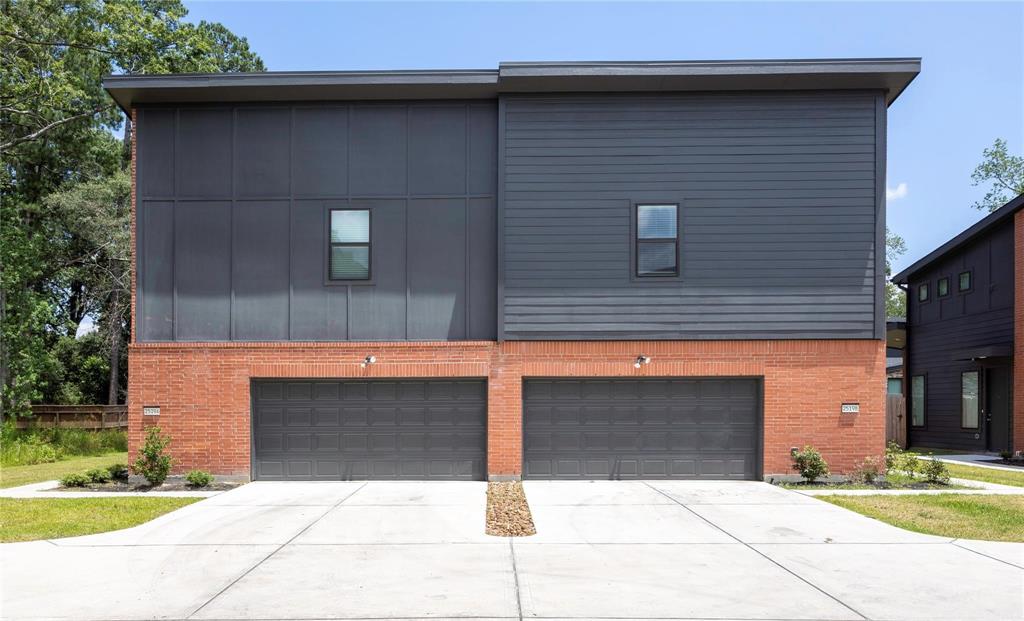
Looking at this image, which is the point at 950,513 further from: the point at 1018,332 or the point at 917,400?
the point at 917,400

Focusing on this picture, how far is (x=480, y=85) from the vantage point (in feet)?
46.0

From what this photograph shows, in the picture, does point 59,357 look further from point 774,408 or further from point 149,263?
point 774,408

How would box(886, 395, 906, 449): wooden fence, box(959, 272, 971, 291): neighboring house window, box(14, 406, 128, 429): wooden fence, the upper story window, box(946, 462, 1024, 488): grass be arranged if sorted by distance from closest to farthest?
1. box(946, 462, 1024, 488): grass
2. box(959, 272, 971, 291): neighboring house window
3. box(14, 406, 128, 429): wooden fence
4. the upper story window
5. box(886, 395, 906, 449): wooden fence

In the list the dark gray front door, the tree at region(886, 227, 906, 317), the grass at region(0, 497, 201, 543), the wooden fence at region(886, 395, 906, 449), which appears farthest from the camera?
the tree at region(886, 227, 906, 317)

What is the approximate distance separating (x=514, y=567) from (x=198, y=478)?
7.86m

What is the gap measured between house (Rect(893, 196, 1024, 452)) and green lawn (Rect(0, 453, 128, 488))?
22654 mm

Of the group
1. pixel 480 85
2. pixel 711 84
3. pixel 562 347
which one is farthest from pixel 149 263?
pixel 711 84

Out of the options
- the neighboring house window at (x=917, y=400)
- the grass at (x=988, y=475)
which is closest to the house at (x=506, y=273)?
the grass at (x=988, y=475)

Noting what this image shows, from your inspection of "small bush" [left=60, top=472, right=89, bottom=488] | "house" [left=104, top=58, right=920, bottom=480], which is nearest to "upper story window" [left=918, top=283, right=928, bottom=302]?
"house" [left=104, top=58, right=920, bottom=480]

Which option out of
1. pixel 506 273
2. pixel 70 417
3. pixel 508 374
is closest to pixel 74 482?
pixel 508 374

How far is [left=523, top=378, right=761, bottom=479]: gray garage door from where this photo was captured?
46.9 ft

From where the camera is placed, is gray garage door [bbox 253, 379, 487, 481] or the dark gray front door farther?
the dark gray front door

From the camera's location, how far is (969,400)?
2242 cm

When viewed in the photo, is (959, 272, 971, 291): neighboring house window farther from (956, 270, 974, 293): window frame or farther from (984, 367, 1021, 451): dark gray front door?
(984, 367, 1021, 451): dark gray front door
